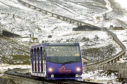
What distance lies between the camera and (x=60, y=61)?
2739cm

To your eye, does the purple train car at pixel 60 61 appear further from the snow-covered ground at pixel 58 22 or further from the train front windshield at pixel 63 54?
the snow-covered ground at pixel 58 22

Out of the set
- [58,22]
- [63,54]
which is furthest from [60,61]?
[58,22]

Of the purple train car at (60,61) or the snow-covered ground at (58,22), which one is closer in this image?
the purple train car at (60,61)

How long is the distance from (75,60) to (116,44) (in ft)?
200

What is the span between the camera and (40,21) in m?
131

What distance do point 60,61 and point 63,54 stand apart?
74 cm

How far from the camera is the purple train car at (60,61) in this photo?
2705 cm

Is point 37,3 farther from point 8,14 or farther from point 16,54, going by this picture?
point 16,54

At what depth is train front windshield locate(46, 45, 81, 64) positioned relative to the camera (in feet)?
89.9

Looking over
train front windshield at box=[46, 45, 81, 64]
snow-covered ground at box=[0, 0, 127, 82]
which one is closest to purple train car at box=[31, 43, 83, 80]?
train front windshield at box=[46, 45, 81, 64]

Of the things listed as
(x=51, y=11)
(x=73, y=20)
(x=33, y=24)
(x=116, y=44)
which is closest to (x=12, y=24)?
(x=33, y=24)

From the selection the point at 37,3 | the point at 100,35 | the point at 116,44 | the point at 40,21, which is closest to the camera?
the point at 116,44

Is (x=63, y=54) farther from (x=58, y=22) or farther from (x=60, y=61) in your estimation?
(x=58, y=22)

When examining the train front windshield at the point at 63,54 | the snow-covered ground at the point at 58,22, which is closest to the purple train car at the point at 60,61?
the train front windshield at the point at 63,54
